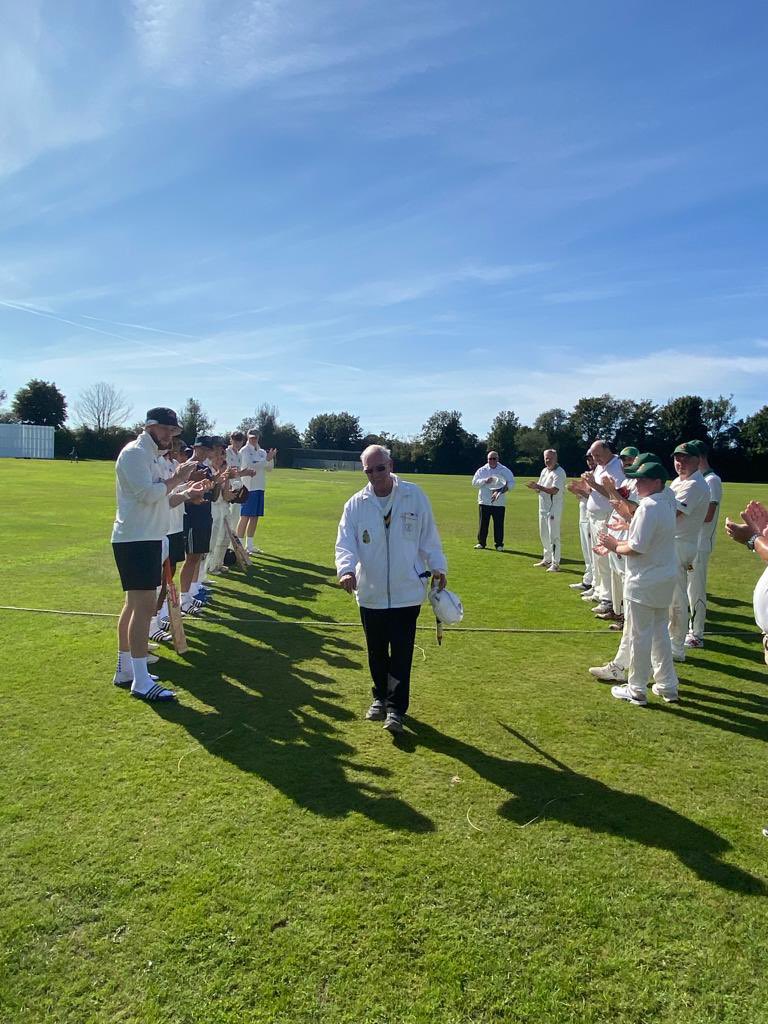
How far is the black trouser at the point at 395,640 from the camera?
5.63 meters

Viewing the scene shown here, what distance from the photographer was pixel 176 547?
27.9 feet

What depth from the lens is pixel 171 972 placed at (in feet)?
9.72

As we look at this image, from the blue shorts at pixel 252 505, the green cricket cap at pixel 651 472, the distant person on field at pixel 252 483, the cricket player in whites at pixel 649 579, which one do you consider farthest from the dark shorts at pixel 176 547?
the green cricket cap at pixel 651 472

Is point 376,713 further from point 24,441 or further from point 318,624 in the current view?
point 24,441

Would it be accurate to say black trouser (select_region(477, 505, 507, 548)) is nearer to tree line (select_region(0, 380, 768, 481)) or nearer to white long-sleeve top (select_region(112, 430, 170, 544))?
white long-sleeve top (select_region(112, 430, 170, 544))

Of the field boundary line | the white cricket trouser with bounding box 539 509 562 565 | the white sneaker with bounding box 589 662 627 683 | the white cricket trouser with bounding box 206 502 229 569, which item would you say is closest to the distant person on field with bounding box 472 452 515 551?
the white cricket trouser with bounding box 539 509 562 565

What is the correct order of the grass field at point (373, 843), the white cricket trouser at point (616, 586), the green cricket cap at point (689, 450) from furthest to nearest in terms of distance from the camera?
the white cricket trouser at point (616, 586), the green cricket cap at point (689, 450), the grass field at point (373, 843)

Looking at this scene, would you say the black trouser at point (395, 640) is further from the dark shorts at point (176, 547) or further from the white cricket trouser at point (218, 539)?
the white cricket trouser at point (218, 539)

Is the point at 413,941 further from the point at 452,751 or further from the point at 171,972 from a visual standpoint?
the point at 452,751

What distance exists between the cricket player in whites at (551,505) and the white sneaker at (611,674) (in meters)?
6.30

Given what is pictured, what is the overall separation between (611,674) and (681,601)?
126 centimetres

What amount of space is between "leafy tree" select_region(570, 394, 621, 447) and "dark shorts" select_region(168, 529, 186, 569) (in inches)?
3684

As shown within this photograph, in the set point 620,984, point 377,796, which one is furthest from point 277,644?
point 620,984

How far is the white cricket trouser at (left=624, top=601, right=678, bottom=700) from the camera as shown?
6223 mm
